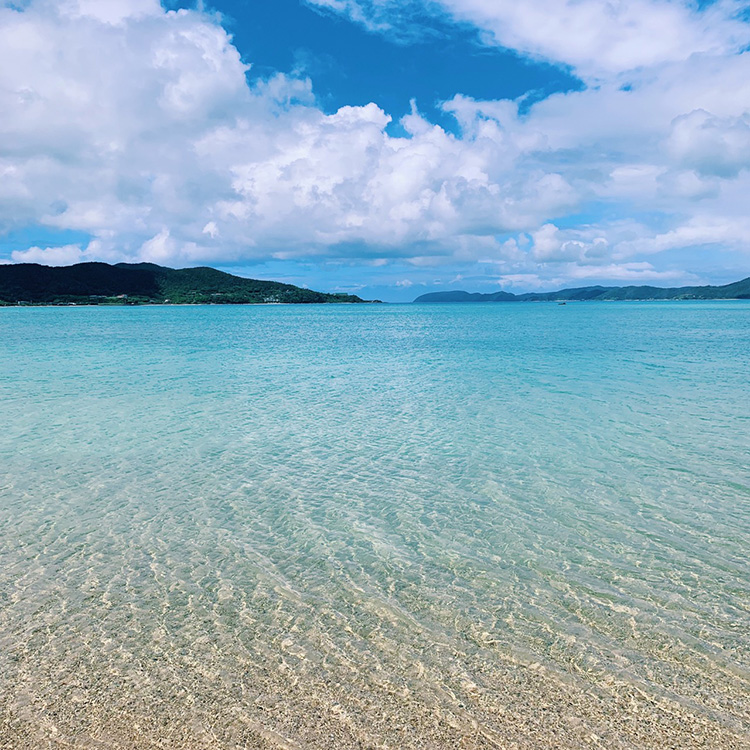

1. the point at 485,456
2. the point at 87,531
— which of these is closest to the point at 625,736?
the point at 87,531

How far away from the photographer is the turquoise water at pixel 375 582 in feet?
17.2

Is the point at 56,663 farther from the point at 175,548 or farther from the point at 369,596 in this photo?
the point at 369,596

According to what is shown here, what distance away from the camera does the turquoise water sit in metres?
5.25

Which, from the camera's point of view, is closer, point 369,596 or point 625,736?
point 625,736

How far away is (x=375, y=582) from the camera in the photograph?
791cm

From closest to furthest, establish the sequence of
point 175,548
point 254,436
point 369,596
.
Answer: point 369,596 < point 175,548 < point 254,436

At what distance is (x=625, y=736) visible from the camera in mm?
4965

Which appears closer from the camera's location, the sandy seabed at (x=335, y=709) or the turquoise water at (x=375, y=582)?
the sandy seabed at (x=335, y=709)

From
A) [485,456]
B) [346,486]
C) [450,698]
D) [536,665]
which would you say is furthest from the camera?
[485,456]

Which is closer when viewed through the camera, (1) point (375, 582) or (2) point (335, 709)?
(2) point (335, 709)

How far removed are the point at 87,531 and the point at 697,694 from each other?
9.28 metres

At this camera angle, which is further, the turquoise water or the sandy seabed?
the turquoise water

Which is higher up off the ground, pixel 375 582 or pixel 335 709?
pixel 335 709

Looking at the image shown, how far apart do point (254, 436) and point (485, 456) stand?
701cm
